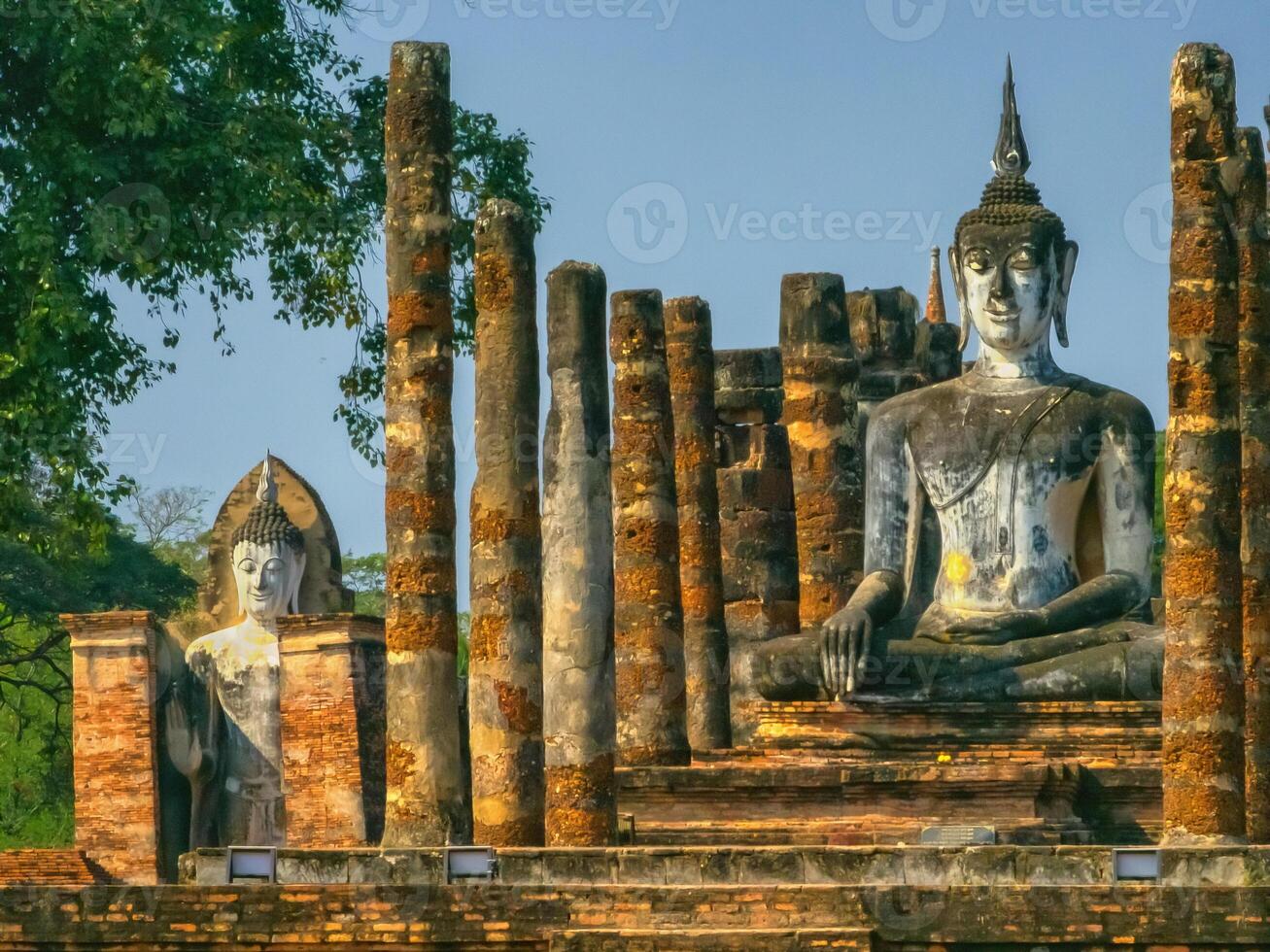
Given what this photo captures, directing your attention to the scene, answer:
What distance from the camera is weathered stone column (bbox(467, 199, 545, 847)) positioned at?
1659cm

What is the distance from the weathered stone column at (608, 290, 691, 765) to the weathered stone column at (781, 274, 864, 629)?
8.39 ft

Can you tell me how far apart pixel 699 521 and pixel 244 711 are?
3.27 m

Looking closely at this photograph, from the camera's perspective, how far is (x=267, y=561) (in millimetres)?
22938

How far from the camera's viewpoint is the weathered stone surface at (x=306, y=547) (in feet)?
76.4

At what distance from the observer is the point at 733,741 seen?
23.4 m

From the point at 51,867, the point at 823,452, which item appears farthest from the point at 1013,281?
the point at 51,867

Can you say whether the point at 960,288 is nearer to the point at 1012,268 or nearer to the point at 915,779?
the point at 1012,268

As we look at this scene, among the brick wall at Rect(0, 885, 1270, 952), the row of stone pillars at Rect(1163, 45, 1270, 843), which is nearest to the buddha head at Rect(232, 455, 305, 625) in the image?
the row of stone pillars at Rect(1163, 45, 1270, 843)

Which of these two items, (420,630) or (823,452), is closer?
(420,630)

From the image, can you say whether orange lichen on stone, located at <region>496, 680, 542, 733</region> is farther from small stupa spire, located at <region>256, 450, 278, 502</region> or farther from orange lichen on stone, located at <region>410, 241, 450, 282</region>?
small stupa spire, located at <region>256, 450, 278, 502</region>

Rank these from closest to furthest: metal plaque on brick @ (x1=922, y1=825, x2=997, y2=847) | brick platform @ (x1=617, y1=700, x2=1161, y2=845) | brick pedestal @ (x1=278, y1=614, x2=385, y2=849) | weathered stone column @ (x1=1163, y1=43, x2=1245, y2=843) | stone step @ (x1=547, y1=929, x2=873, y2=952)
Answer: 1. stone step @ (x1=547, y1=929, x2=873, y2=952)
2. weathered stone column @ (x1=1163, y1=43, x2=1245, y2=843)
3. metal plaque on brick @ (x1=922, y1=825, x2=997, y2=847)
4. brick platform @ (x1=617, y1=700, x2=1161, y2=845)
5. brick pedestal @ (x1=278, y1=614, x2=385, y2=849)

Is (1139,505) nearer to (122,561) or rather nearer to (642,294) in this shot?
(642,294)

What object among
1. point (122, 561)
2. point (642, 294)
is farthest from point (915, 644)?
point (122, 561)

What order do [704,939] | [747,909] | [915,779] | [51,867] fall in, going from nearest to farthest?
[704,939] < [747,909] < [915,779] < [51,867]
